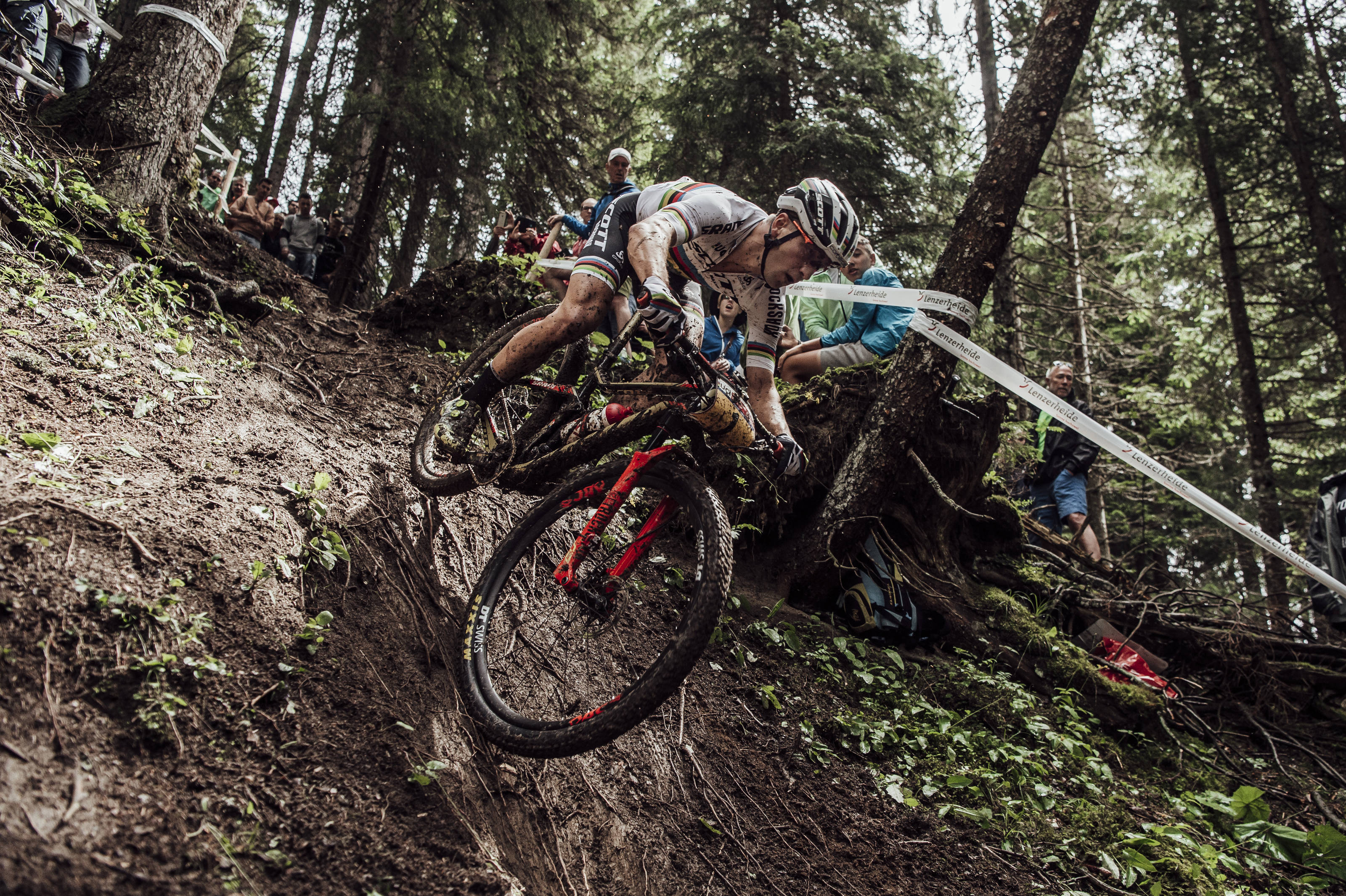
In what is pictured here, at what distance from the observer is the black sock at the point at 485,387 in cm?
436

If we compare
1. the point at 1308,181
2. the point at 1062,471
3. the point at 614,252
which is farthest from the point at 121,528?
the point at 1308,181

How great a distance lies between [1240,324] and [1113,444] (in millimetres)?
8536

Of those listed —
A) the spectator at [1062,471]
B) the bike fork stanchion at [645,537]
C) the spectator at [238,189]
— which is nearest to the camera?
the bike fork stanchion at [645,537]

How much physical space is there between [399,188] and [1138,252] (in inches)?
551

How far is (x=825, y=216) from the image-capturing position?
3518mm

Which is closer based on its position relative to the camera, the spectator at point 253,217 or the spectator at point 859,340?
the spectator at point 859,340

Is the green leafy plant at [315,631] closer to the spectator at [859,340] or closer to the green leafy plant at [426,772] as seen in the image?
the green leafy plant at [426,772]

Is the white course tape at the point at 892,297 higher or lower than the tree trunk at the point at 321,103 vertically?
lower

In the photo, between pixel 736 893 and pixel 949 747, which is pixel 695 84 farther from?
pixel 736 893

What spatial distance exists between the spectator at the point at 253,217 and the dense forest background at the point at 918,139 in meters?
0.90

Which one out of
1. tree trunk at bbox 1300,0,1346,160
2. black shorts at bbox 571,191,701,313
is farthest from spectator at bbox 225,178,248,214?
tree trunk at bbox 1300,0,1346,160

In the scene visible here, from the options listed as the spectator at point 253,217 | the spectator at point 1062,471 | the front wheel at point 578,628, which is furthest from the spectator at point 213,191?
the spectator at point 1062,471

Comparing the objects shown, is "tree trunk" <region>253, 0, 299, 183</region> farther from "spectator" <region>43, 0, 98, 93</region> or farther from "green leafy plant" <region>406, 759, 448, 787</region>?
"green leafy plant" <region>406, 759, 448, 787</region>

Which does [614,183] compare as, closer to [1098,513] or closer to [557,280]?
[557,280]
